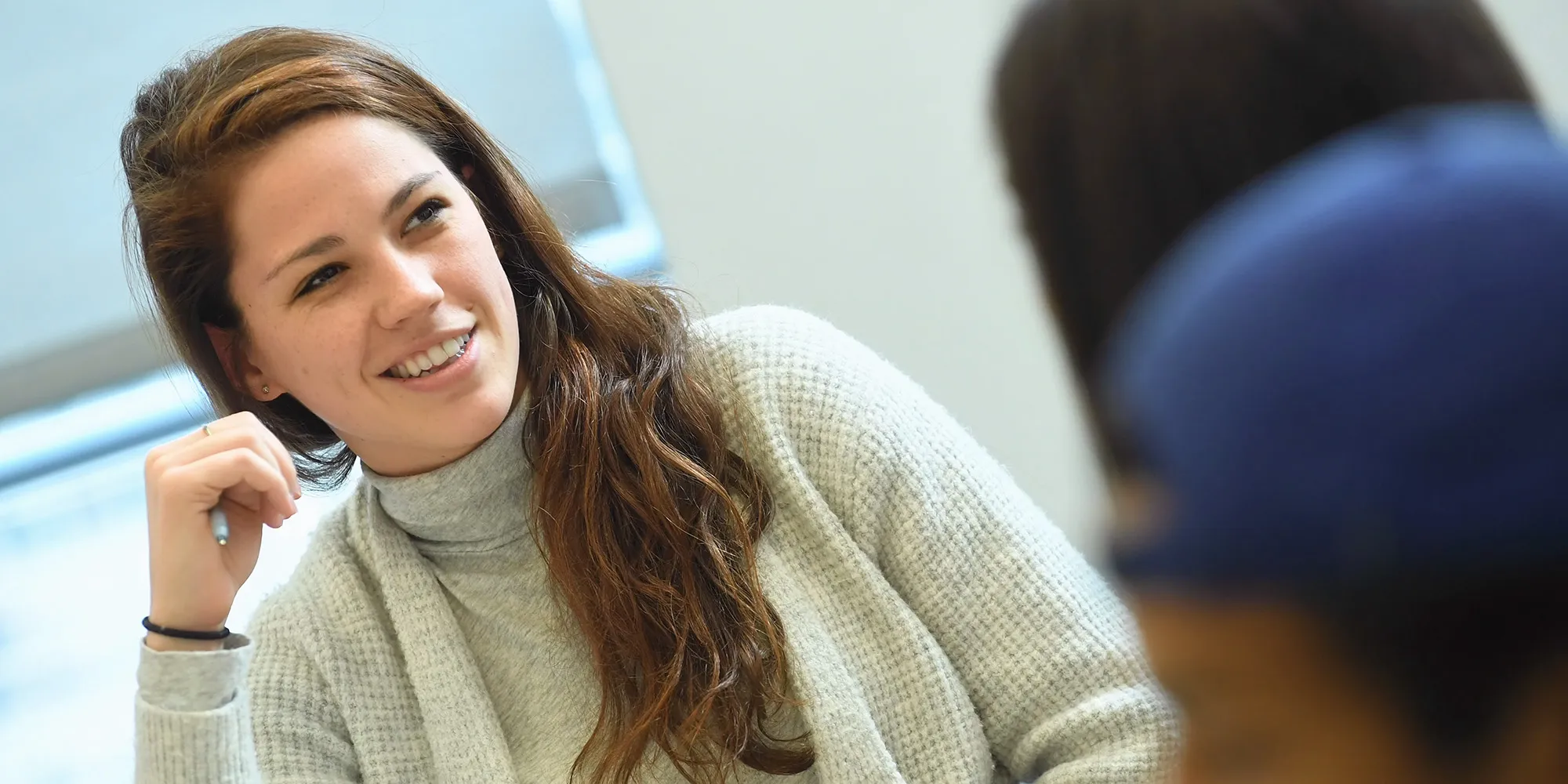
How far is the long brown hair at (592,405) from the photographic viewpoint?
3.67 feet

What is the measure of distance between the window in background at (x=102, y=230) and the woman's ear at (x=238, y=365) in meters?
0.62

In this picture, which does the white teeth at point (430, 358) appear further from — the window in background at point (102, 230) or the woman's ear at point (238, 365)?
the window in background at point (102, 230)

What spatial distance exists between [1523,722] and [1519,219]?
4.1 inches

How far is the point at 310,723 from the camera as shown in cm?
124

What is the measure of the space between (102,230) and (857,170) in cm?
102

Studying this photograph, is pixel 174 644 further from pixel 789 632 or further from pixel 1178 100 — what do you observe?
pixel 1178 100

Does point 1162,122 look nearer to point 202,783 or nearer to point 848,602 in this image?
point 848,602

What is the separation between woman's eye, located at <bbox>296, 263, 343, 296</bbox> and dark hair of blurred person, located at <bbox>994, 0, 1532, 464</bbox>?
31.1 inches

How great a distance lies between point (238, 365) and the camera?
1.28 metres

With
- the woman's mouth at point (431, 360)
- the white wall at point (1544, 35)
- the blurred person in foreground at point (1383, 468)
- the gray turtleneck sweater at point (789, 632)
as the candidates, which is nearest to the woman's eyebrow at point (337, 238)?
the woman's mouth at point (431, 360)

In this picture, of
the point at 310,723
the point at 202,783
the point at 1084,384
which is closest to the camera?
the point at 1084,384

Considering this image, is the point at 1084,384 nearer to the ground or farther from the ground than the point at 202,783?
farther from the ground

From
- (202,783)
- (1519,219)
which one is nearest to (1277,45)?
(1519,219)

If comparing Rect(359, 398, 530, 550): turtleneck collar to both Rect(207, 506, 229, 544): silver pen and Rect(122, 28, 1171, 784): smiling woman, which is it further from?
Rect(207, 506, 229, 544): silver pen
